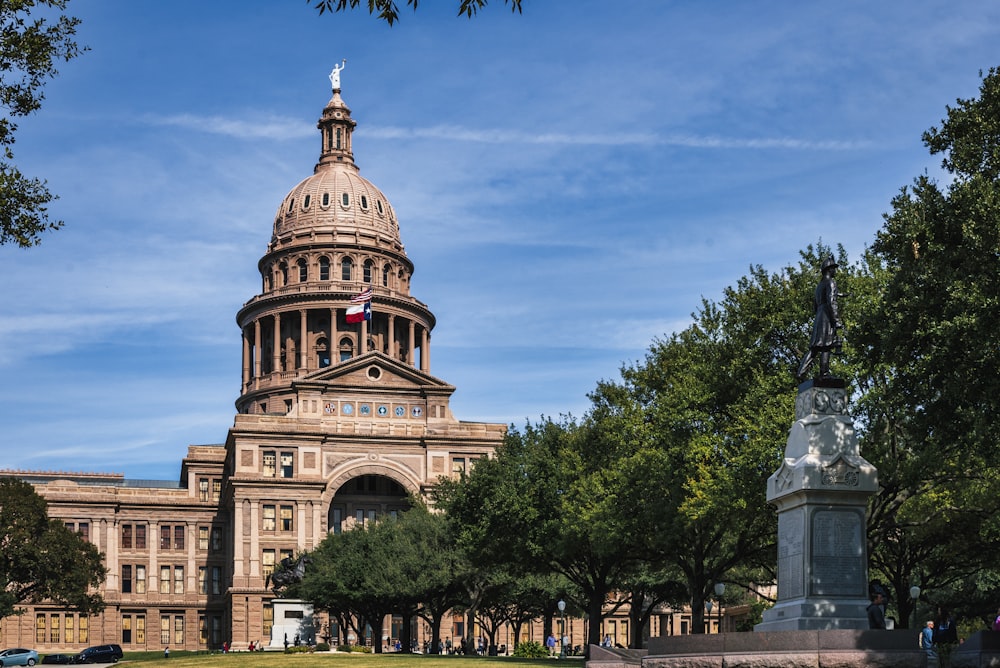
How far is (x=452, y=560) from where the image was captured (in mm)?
80625

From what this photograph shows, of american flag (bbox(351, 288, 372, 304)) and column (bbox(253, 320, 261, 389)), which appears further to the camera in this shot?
column (bbox(253, 320, 261, 389))

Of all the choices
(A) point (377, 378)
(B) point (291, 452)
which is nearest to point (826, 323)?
(B) point (291, 452)

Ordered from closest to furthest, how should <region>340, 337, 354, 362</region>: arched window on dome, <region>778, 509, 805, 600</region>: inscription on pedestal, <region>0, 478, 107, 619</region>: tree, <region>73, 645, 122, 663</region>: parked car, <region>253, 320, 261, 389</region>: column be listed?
1. <region>778, 509, 805, 600</region>: inscription on pedestal
2. <region>0, 478, 107, 619</region>: tree
3. <region>73, 645, 122, 663</region>: parked car
4. <region>340, 337, 354, 362</region>: arched window on dome
5. <region>253, 320, 261, 389</region>: column

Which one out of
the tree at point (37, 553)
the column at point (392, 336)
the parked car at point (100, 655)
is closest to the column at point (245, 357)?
the column at point (392, 336)

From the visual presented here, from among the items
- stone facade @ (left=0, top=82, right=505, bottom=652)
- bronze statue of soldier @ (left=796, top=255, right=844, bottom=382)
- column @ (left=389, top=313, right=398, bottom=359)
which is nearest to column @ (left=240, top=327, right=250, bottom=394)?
stone facade @ (left=0, top=82, right=505, bottom=652)

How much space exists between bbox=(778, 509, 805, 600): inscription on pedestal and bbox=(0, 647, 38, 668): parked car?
2577 inches

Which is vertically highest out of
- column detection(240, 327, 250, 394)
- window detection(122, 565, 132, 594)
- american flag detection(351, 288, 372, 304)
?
american flag detection(351, 288, 372, 304)

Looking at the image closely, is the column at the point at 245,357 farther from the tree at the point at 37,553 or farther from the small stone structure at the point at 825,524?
the small stone structure at the point at 825,524

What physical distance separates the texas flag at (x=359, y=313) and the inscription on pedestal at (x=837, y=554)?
104 meters

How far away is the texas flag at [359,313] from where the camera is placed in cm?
12838

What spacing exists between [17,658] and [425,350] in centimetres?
6491

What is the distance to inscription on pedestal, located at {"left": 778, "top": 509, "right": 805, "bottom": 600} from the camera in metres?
26.0

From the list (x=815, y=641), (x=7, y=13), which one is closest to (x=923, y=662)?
(x=815, y=641)

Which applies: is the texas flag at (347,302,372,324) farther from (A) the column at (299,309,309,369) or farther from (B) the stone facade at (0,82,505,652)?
(A) the column at (299,309,309,369)
